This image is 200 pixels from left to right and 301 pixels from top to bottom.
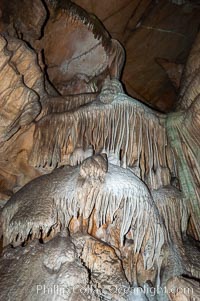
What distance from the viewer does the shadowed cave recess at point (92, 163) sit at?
2885 mm

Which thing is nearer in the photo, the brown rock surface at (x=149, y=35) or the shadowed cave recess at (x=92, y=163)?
the shadowed cave recess at (x=92, y=163)

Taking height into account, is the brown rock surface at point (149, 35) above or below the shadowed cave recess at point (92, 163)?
above

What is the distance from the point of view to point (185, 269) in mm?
3293

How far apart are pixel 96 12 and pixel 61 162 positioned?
90.6 inches

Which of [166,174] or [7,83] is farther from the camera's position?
[166,174]

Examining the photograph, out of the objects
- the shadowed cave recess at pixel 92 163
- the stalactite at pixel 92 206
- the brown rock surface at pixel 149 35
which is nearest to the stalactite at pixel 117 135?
the shadowed cave recess at pixel 92 163

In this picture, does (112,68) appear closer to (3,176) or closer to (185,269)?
(3,176)

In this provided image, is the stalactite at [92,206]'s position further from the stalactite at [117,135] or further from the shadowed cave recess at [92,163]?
the stalactite at [117,135]

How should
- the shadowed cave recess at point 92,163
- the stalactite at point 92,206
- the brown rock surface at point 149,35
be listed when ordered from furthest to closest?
the brown rock surface at point 149,35, the stalactite at point 92,206, the shadowed cave recess at point 92,163

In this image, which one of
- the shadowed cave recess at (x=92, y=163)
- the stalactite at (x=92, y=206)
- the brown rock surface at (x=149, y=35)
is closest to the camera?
the shadowed cave recess at (x=92, y=163)

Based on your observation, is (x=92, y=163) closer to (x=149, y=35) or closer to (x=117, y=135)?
(x=117, y=135)

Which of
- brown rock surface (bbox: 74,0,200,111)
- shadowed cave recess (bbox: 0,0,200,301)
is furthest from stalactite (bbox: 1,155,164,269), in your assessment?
brown rock surface (bbox: 74,0,200,111)

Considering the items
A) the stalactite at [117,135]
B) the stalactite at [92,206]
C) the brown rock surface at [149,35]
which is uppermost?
the brown rock surface at [149,35]

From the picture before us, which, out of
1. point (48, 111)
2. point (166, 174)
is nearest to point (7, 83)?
point (48, 111)
